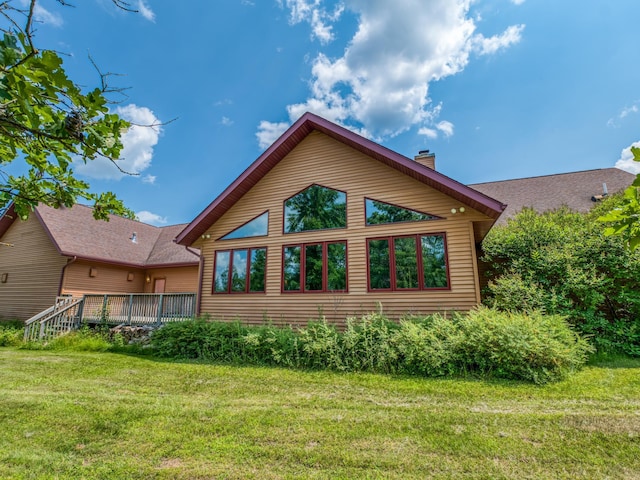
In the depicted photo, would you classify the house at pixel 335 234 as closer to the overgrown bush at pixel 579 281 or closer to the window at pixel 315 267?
the window at pixel 315 267

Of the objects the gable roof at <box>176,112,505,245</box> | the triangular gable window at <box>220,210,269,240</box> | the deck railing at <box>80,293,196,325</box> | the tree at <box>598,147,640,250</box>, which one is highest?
the gable roof at <box>176,112,505,245</box>

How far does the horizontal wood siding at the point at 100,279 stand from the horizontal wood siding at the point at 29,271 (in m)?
0.47

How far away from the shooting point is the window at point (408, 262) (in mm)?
8234

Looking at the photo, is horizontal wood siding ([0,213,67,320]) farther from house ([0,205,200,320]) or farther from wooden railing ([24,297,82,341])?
wooden railing ([24,297,82,341])

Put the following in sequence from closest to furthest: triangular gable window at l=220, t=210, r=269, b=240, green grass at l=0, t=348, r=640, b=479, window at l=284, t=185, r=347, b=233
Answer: green grass at l=0, t=348, r=640, b=479, window at l=284, t=185, r=347, b=233, triangular gable window at l=220, t=210, r=269, b=240

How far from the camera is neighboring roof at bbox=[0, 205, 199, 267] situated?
47.5 feet

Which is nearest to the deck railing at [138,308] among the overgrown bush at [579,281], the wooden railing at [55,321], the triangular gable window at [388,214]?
the wooden railing at [55,321]

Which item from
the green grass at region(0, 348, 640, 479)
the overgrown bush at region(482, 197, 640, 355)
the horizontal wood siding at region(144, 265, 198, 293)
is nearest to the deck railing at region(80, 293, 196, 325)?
the horizontal wood siding at region(144, 265, 198, 293)

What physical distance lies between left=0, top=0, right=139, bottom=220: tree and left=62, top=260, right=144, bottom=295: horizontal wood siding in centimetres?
1391

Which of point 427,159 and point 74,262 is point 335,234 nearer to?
point 427,159

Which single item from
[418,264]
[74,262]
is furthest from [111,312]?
[418,264]

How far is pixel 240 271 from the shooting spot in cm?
1057

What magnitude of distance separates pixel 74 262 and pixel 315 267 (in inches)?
474

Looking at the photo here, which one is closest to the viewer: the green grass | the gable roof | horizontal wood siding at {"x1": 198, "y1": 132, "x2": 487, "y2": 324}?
the green grass
